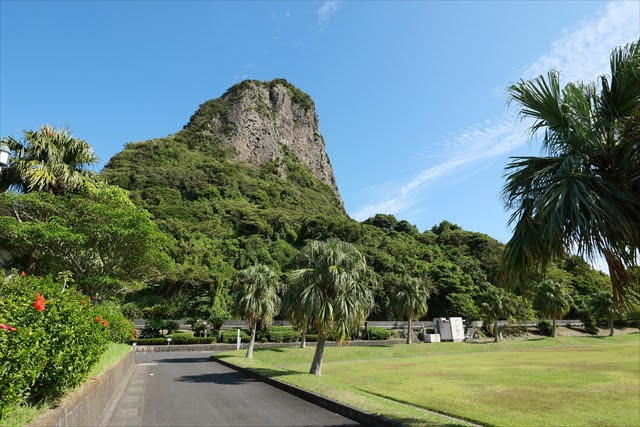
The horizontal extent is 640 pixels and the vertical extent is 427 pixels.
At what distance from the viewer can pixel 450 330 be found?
49.4 meters

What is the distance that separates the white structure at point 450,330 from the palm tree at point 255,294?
30.1 metres

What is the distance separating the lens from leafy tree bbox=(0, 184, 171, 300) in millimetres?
19094

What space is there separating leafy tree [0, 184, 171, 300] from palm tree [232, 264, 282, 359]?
6.35 meters

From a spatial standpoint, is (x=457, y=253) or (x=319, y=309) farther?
(x=457, y=253)

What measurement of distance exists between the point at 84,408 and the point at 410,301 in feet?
134

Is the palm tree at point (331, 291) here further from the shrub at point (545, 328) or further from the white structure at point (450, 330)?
the shrub at point (545, 328)

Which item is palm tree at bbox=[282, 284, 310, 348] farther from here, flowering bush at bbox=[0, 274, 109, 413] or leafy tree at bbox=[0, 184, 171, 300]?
flowering bush at bbox=[0, 274, 109, 413]

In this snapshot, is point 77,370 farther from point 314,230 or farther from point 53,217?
point 314,230

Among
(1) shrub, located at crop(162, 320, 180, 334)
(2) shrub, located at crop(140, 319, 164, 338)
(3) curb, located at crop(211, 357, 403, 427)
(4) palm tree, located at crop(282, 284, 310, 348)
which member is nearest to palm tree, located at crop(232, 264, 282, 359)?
(4) palm tree, located at crop(282, 284, 310, 348)

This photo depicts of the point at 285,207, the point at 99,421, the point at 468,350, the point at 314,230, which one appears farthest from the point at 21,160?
the point at 285,207

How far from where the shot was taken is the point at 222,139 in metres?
139

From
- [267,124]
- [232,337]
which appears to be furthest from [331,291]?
[267,124]

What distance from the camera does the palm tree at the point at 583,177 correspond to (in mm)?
5832

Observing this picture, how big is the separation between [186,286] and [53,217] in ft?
139
